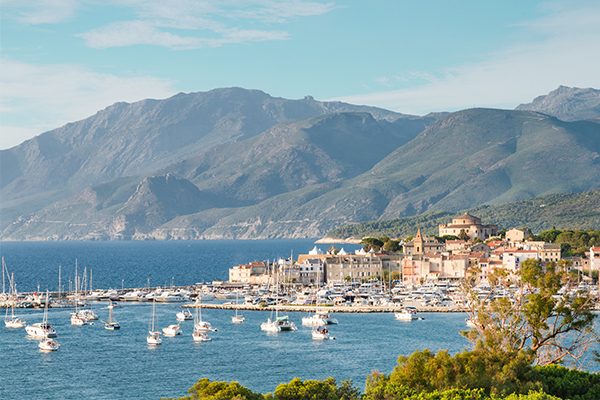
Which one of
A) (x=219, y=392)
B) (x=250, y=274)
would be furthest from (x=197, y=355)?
(x=250, y=274)

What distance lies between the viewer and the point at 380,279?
147625 millimetres

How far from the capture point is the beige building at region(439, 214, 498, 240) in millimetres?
181375

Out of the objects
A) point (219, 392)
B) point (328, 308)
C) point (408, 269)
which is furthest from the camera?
point (408, 269)

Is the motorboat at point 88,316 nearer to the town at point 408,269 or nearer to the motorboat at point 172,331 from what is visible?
the motorboat at point 172,331

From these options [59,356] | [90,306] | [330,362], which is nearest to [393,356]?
[330,362]

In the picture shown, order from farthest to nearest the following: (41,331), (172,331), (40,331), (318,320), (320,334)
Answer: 1. (318,320)
2. (172,331)
3. (40,331)
4. (41,331)
5. (320,334)

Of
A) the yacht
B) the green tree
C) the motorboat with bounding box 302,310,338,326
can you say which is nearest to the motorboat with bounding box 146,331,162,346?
the motorboat with bounding box 302,310,338,326

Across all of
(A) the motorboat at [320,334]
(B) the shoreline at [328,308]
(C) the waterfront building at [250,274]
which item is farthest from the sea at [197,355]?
(C) the waterfront building at [250,274]

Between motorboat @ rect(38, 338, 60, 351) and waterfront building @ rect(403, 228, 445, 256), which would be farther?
waterfront building @ rect(403, 228, 445, 256)

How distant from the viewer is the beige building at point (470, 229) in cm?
18138

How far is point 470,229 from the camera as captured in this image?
598ft

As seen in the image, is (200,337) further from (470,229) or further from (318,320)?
(470,229)

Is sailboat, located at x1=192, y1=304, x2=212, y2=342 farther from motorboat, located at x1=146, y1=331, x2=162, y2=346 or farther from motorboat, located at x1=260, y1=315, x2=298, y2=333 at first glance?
motorboat, located at x1=260, y1=315, x2=298, y2=333

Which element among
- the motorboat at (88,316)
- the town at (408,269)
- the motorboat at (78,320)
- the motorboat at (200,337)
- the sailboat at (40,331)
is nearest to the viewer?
the motorboat at (200,337)
